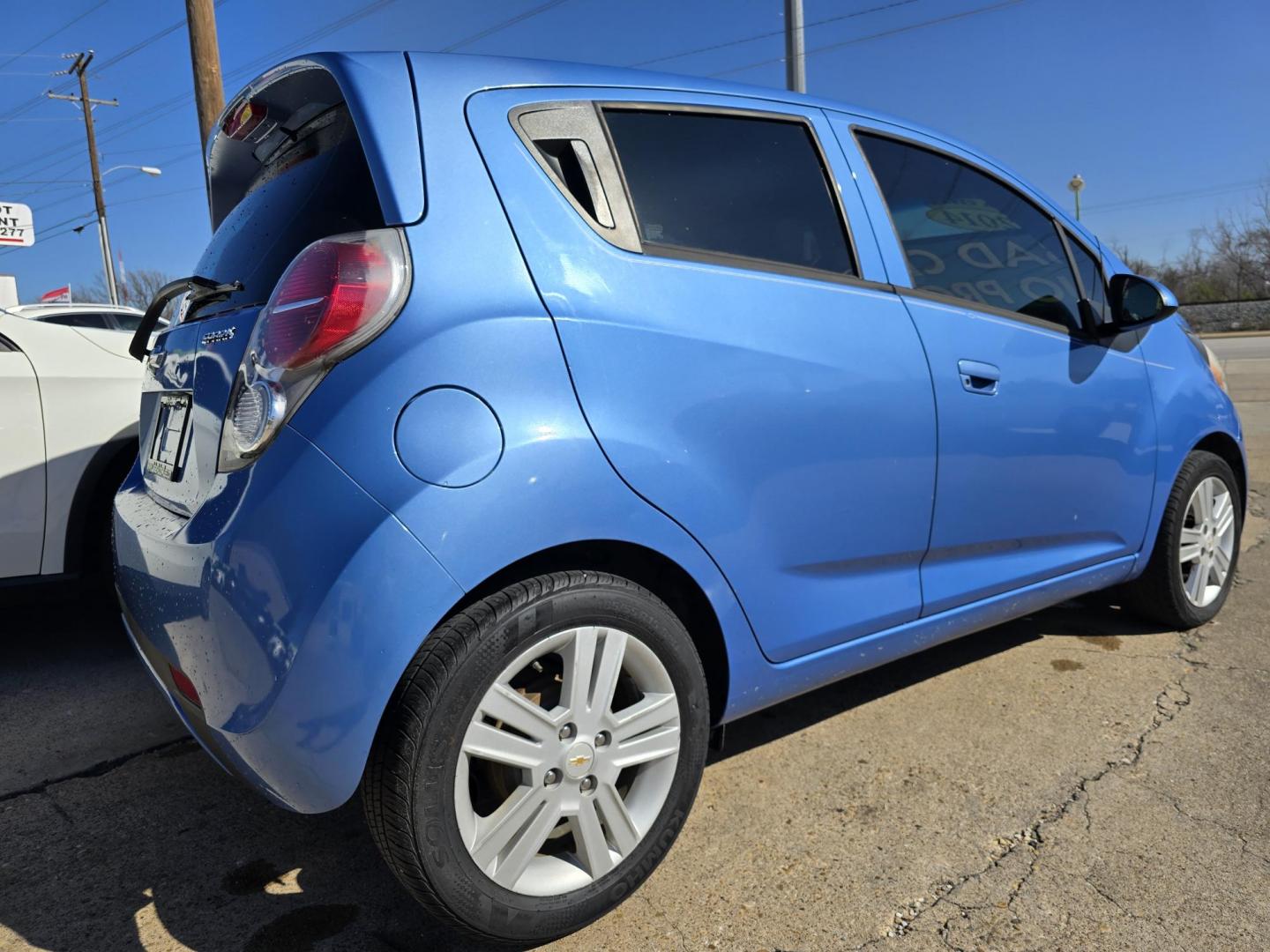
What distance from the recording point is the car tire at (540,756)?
1610 mm

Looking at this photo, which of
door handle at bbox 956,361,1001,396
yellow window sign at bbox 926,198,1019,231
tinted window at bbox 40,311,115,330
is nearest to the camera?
door handle at bbox 956,361,1001,396

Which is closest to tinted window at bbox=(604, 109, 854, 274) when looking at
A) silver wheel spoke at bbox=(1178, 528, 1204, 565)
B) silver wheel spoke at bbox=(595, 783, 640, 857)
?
silver wheel spoke at bbox=(595, 783, 640, 857)

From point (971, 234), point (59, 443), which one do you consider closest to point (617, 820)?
point (971, 234)

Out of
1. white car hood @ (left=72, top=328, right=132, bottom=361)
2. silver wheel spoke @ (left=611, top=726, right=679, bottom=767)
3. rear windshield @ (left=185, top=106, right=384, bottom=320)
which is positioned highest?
rear windshield @ (left=185, top=106, right=384, bottom=320)

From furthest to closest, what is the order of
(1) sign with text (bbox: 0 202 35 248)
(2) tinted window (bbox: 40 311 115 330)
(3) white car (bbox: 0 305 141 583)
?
1. (1) sign with text (bbox: 0 202 35 248)
2. (2) tinted window (bbox: 40 311 115 330)
3. (3) white car (bbox: 0 305 141 583)

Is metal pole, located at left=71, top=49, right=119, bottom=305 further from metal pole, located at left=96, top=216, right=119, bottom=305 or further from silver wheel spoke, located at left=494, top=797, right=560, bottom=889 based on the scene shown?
silver wheel spoke, located at left=494, top=797, right=560, bottom=889

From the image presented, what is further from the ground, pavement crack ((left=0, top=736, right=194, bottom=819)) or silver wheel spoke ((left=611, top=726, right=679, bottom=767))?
silver wheel spoke ((left=611, top=726, right=679, bottom=767))

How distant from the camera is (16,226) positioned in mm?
19125

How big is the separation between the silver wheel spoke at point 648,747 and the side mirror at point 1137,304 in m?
2.08

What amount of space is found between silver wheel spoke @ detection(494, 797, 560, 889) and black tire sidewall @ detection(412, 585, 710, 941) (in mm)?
25

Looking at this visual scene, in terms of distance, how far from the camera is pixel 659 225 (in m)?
2.01

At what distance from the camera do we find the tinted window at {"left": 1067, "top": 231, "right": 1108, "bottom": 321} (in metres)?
3.12

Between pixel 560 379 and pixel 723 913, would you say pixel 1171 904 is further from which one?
pixel 560 379

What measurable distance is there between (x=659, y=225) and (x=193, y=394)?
3.43 ft
